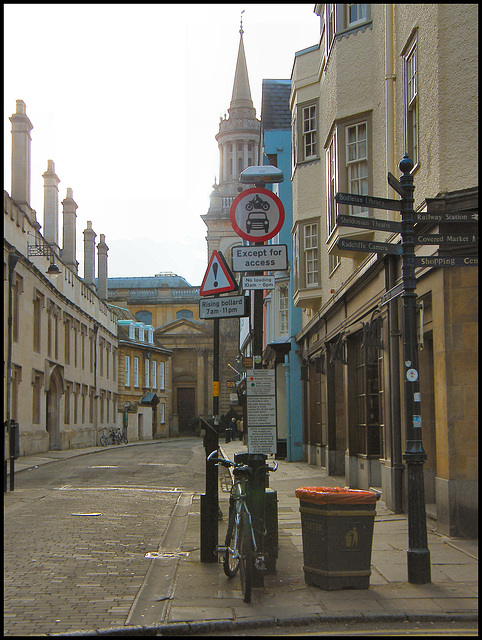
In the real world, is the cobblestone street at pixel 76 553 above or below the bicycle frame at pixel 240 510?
below

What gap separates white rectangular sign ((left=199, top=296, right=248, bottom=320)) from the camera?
9641mm

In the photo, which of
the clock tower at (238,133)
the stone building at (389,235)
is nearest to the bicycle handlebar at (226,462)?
the stone building at (389,235)

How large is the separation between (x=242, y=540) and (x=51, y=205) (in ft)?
119

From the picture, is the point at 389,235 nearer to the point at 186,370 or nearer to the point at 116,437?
the point at 116,437

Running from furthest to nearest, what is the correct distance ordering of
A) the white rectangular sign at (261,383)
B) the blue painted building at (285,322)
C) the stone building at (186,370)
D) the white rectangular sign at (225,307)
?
the stone building at (186,370) → the blue painted building at (285,322) → the white rectangular sign at (225,307) → the white rectangular sign at (261,383)

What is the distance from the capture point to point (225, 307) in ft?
31.8

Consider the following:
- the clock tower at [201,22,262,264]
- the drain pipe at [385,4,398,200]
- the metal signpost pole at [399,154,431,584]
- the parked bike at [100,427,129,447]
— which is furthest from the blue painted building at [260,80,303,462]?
the clock tower at [201,22,262,264]

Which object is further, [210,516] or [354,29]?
[354,29]

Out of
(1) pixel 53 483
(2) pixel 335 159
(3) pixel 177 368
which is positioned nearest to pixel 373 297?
(2) pixel 335 159

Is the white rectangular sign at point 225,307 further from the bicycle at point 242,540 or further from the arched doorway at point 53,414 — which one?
the arched doorway at point 53,414

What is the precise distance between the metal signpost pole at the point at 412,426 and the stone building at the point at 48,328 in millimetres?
16918

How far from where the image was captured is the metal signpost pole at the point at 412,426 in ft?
24.3

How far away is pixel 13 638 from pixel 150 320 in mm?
82886

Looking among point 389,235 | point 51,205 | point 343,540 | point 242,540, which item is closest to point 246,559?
point 242,540
